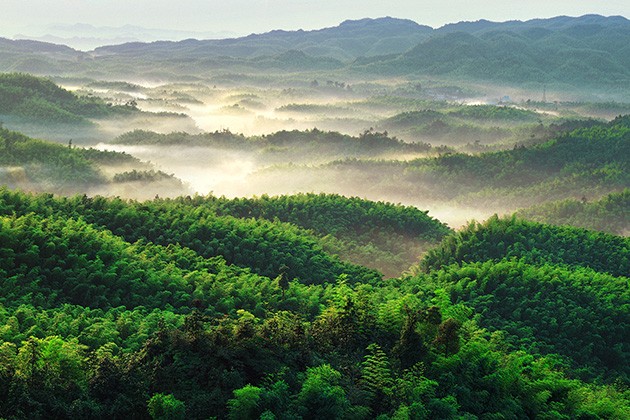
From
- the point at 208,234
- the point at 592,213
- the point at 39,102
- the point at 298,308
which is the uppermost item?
the point at 39,102

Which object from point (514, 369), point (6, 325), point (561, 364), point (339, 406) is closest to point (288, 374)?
point (339, 406)

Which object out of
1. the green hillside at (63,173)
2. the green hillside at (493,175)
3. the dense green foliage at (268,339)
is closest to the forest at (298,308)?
the dense green foliage at (268,339)

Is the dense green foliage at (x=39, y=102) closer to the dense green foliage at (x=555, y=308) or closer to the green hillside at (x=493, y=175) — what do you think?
the green hillside at (x=493, y=175)

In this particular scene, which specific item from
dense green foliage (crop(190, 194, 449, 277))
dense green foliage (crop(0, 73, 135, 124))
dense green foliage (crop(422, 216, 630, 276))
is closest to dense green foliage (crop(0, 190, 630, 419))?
dense green foliage (crop(422, 216, 630, 276))

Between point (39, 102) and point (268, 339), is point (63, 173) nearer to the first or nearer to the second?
point (39, 102)

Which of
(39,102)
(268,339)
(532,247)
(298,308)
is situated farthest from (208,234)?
(39,102)

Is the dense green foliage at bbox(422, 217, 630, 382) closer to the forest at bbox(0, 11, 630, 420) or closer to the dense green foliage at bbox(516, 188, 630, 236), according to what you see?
the forest at bbox(0, 11, 630, 420)

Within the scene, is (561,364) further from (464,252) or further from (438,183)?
(438,183)
